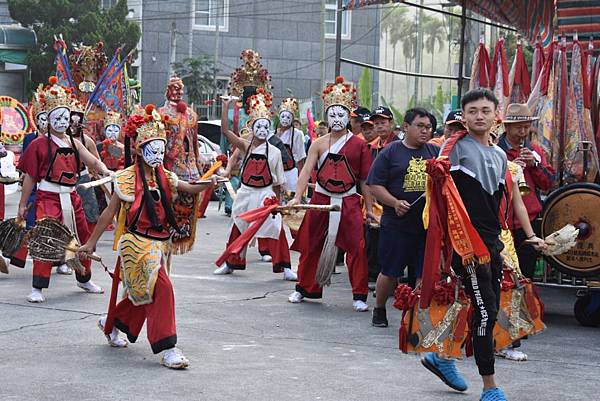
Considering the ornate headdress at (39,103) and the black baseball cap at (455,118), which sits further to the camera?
the ornate headdress at (39,103)

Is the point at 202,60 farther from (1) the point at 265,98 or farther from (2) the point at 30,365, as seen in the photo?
(2) the point at 30,365

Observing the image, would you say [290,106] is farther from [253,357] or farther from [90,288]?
[253,357]

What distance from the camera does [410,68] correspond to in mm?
27359

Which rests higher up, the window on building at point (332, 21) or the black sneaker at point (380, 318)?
the window on building at point (332, 21)

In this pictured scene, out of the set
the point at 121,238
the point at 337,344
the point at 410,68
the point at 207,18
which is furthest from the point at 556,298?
the point at 207,18

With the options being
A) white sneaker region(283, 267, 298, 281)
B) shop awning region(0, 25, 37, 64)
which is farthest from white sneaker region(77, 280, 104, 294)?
shop awning region(0, 25, 37, 64)

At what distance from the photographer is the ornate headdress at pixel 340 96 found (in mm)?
10734

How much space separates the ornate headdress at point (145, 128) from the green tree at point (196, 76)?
3155cm

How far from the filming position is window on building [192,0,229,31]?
42406mm

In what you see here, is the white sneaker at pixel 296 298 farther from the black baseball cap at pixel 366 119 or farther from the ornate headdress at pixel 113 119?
the ornate headdress at pixel 113 119

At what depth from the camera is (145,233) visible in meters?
7.84

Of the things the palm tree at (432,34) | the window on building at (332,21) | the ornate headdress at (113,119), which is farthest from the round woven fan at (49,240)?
the window on building at (332,21)

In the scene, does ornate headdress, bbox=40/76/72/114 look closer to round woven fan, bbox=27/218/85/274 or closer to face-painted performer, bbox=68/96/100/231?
face-painted performer, bbox=68/96/100/231

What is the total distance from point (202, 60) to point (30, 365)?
34.1 m
